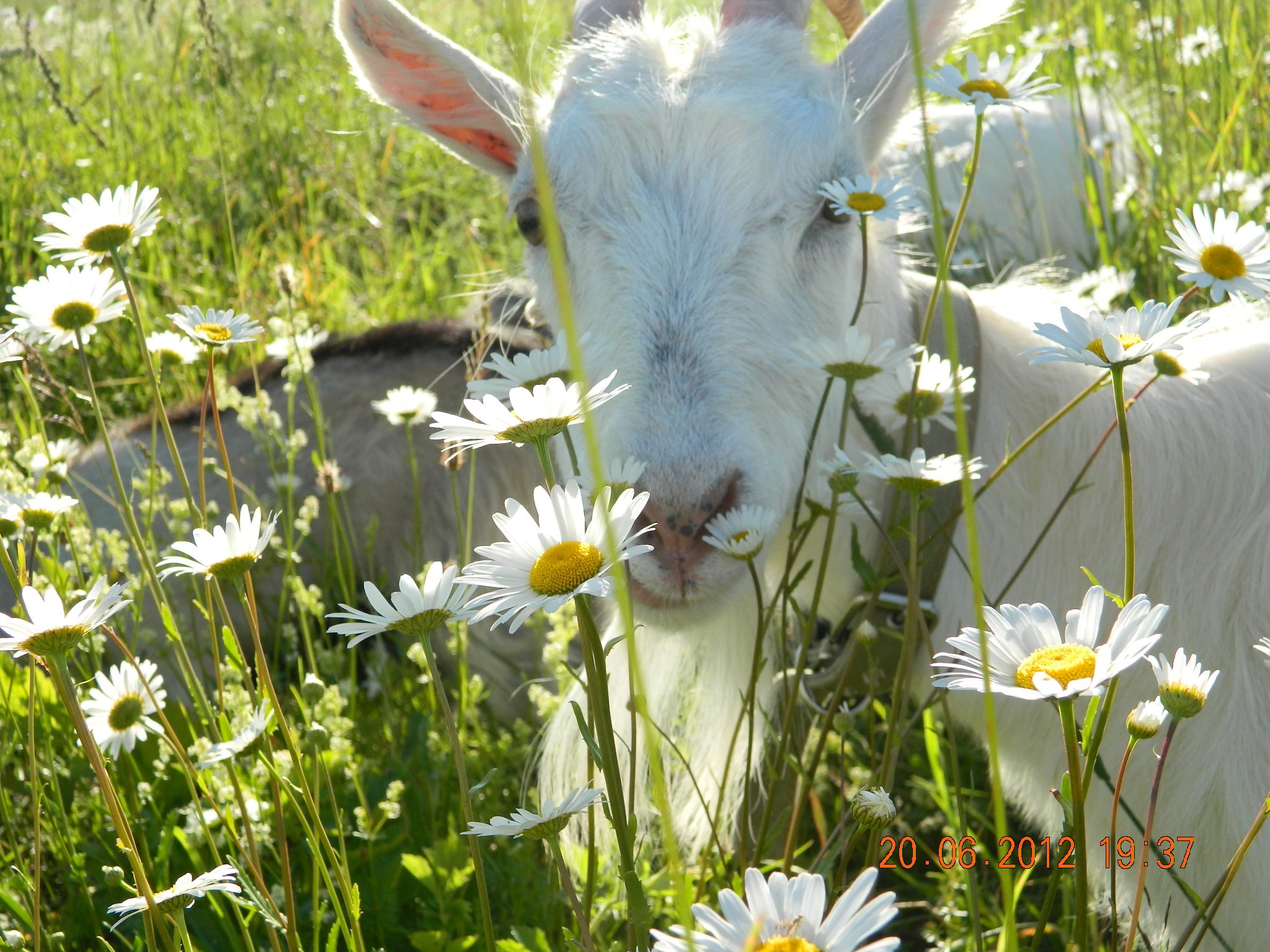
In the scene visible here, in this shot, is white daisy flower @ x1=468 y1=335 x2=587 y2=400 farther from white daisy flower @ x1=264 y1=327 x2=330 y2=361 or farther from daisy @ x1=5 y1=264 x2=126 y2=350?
white daisy flower @ x1=264 y1=327 x2=330 y2=361

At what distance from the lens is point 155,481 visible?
2020 mm

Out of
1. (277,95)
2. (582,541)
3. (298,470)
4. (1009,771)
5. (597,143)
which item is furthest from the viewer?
(277,95)

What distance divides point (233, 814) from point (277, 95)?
5012 millimetres

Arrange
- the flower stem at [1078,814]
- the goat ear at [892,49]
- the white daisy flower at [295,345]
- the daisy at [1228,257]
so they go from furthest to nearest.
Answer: the white daisy flower at [295,345] → the goat ear at [892,49] → the daisy at [1228,257] → the flower stem at [1078,814]

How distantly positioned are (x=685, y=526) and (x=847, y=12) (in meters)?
1.87

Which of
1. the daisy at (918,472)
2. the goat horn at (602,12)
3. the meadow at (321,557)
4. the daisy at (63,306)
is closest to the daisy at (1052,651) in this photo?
the meadow at (321,557)

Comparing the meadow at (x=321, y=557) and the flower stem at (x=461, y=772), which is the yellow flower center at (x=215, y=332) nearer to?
the meadow at (x=321, y=557)

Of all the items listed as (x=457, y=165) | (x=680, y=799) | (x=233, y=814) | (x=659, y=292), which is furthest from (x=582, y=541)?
(x=457, y=165)

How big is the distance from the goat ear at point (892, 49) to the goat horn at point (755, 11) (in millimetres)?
190

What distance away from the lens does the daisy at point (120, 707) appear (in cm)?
137

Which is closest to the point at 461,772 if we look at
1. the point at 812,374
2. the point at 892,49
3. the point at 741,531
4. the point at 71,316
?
the point at 741,531

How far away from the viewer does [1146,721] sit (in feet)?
2.95

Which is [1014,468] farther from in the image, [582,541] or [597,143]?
[582,541]

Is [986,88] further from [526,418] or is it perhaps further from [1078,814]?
[1078,814]
